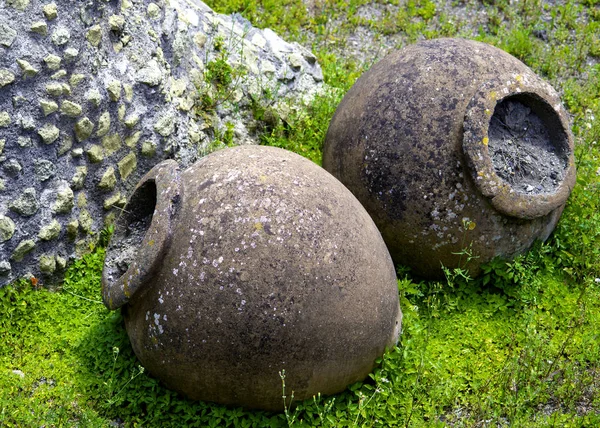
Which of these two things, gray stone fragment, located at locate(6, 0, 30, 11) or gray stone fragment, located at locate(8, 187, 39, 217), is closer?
gray stone fragment, located at locate(6, 0, 30, 11)

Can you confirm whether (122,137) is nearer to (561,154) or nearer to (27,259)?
(27,259)

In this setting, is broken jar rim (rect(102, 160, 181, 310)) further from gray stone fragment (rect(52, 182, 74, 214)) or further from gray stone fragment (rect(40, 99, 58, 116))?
gray stone fragment (rect(40, 99, 58, 116))

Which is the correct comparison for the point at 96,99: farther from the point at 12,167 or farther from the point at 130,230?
the point at 130,230

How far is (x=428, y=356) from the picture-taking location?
15.2ft

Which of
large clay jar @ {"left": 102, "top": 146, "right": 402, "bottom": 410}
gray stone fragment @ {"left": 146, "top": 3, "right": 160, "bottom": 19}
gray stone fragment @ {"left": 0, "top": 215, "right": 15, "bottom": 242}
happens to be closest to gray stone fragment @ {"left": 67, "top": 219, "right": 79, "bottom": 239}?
gray stone fragment @ {"left": 0, "top": 215, "right": 15, "bottom": 242}

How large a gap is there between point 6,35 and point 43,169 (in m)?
0.88

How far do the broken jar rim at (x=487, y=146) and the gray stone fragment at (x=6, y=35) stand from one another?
2.93 metres

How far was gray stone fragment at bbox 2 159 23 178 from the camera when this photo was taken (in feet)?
14.9

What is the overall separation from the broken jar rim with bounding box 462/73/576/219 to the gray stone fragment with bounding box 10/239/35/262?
2945 millimetres

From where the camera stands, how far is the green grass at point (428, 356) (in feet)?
13.7

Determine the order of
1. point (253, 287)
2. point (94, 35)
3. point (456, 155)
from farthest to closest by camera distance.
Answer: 1. point (94, 35)
2. point (456, 155)
3. point (253, 287)

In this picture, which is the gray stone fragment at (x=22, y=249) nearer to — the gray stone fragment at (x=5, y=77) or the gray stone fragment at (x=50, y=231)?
the gray stone fragment at (x=50, y=231)

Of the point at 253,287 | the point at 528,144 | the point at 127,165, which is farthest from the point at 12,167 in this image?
the point at 528,144

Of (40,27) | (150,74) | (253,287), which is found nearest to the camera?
(253,287)
